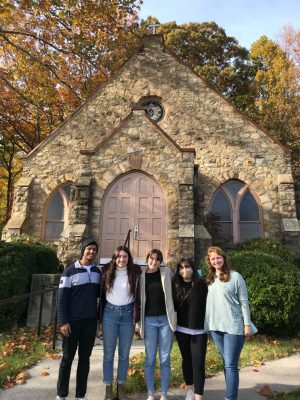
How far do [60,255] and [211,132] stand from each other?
7.85 metres

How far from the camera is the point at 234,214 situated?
12688mm

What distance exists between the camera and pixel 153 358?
3805 mm

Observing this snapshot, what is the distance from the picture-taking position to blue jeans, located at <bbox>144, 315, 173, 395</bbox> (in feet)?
12.4

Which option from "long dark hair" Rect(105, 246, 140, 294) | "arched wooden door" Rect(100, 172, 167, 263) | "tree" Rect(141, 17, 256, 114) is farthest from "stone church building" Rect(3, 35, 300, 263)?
"tree" Rect(141, 17, 256, 114)

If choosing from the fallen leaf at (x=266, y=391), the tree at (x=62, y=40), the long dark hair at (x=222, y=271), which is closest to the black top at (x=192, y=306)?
the long dark hair at (x=222, y=271)

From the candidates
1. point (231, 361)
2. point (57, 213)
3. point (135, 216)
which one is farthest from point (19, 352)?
point (57, 213)

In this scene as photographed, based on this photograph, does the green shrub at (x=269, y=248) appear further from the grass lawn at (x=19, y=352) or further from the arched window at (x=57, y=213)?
the arched window at (x=57, y=213)

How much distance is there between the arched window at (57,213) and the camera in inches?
510

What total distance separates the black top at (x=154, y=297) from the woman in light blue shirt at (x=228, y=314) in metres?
0.55

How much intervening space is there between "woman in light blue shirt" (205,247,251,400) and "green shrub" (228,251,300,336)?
2888mm

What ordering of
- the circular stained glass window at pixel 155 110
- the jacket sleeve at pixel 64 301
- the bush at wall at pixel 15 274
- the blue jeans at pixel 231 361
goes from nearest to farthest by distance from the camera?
the blue jeans at pixel 231 361 → the jacket sleeve at pixel 64 301 → the bush at wall at pixel 15 274 → the circular stained glass window at pixel 155 110

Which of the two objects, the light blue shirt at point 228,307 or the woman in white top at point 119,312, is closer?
the light blue shirt at point 228,307

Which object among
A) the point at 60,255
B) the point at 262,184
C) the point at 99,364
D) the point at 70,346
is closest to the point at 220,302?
the point at 70,346

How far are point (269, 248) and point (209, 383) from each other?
6670 millimetres
